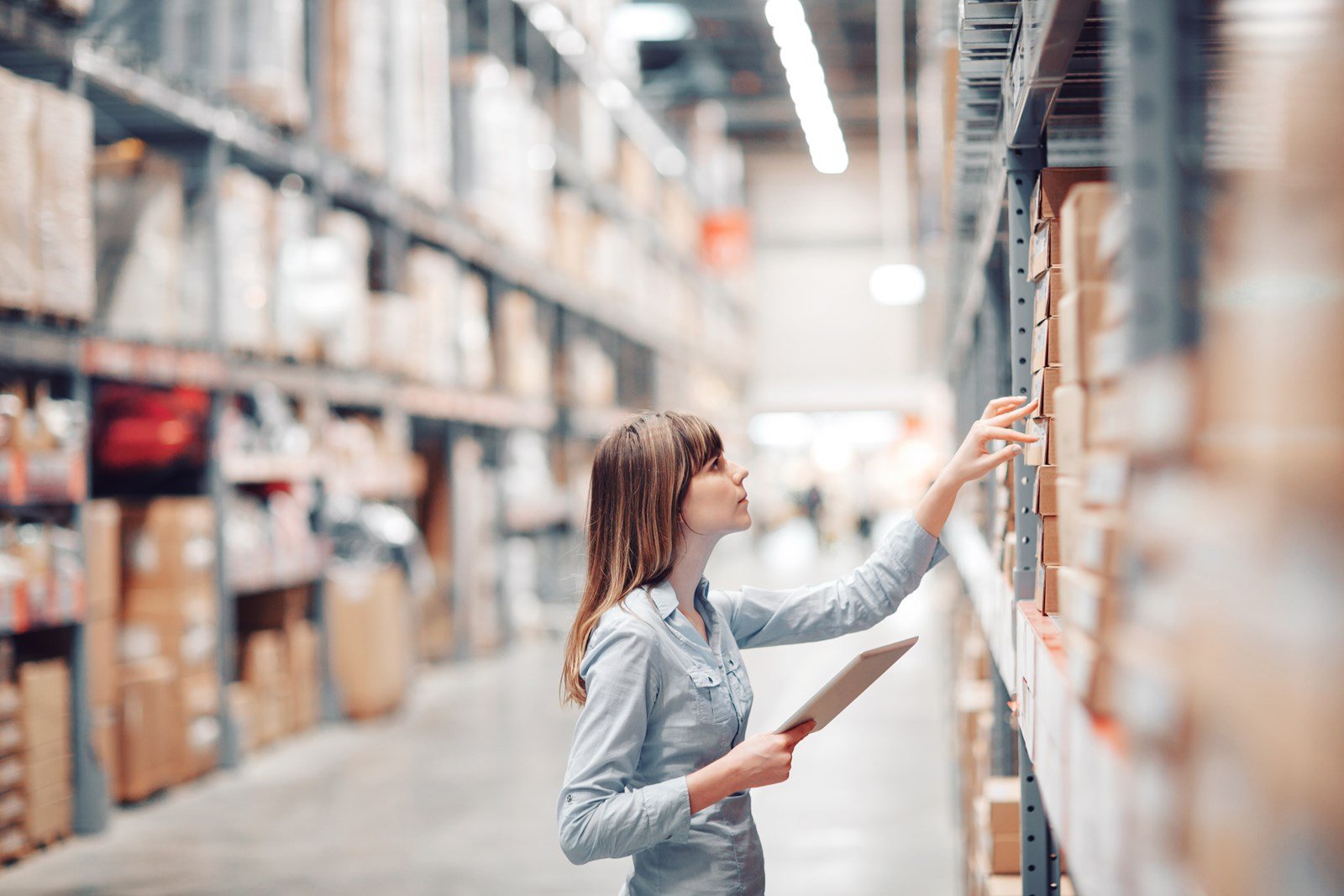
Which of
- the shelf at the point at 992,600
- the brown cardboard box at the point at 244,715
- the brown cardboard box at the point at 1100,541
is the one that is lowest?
the brown cardboard box at the point at 244,715

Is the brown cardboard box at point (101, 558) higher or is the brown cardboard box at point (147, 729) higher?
the brown cardboard box at point (101, 558)

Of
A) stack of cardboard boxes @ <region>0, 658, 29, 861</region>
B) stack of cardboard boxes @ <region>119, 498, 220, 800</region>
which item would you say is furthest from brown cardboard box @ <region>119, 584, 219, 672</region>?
stack of cardboard boxes @ <region>0, 658, 29, 861</region>

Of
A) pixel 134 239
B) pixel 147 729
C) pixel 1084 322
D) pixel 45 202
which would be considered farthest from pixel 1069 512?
pixel 134 239

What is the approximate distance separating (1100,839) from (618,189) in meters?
14.1

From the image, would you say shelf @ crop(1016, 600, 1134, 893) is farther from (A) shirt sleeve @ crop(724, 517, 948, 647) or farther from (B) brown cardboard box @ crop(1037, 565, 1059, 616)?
(A) shirt sleeve @ crop(724, 517, 948, 647)

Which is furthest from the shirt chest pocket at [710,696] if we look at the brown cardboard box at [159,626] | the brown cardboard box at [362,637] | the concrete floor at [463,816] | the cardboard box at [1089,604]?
the brown cardboard box at [362,637]

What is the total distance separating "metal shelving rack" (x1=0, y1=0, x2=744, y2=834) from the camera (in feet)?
15.9

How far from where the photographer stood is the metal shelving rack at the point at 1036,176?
2.83 feet

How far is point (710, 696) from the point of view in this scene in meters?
1.93

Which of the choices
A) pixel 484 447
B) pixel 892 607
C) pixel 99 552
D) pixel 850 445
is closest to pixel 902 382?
pixel 850 445

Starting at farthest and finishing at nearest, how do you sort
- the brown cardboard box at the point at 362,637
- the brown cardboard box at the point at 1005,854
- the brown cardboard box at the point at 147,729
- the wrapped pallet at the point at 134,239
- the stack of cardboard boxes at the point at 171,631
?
the brown cardboard box at the point at 362,637 < the wrapped pallet at the point at 134,239 < the stack of cardboard boxes at the point at 171,631 < the brown cardboard box at the point at 147,729 < the brown cardboard box at the point at 1005,854

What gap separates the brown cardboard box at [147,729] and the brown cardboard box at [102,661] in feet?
0.32

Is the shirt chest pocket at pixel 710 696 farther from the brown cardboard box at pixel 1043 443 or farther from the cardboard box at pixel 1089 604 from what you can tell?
A: the cardboard box at pixel 1089 604

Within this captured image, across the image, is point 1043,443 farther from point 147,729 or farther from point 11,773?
point 147,729
